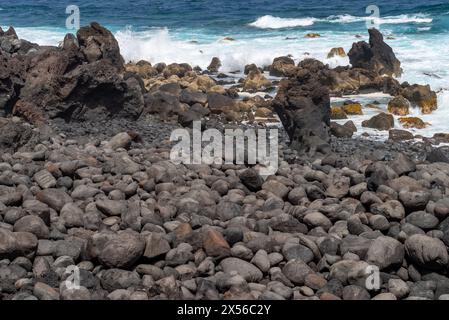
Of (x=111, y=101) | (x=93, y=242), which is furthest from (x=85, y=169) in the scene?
(x=111, y=101)

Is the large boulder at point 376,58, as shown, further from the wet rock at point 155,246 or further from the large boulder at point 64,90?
the wet rock at point 155,246

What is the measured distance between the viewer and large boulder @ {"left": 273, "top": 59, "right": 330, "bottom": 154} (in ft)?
38.2

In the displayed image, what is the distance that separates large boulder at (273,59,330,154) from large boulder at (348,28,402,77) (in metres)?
8.84

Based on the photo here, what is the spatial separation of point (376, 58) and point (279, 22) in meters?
13.9

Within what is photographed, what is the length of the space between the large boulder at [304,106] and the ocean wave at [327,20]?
21.5m

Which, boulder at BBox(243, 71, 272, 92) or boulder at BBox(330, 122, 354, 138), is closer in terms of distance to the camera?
boulder at BBox(330, 122, 354, 138)

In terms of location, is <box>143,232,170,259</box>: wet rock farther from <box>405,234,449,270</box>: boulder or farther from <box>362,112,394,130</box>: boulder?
<box>362,112,394,130</box>: boulder

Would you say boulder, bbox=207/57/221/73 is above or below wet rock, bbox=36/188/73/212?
below

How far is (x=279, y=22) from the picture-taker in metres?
Result: 34.0

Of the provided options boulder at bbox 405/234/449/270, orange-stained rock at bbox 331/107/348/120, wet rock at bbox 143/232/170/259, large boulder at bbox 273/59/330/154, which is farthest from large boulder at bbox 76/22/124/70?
boulder at bbox 405/234/449/270

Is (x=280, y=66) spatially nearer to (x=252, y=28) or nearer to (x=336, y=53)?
(x=336, y=53)

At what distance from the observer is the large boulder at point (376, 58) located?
2058 centimetres
